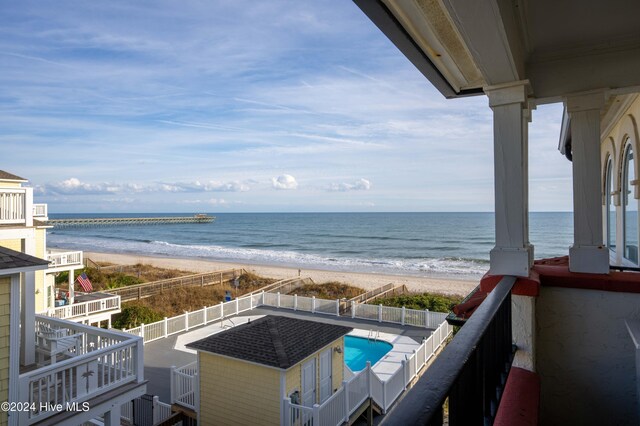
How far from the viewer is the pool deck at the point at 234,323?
9.72 meters

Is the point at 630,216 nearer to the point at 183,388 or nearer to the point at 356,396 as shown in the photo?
the point at 356,396

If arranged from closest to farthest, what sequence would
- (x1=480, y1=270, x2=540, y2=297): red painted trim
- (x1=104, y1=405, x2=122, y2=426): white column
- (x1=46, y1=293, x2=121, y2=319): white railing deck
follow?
(x1=480, y1=270, x2=540, y2=297): red painted trim < (x1=104, y1=405, x2=122, y2=426): white column < (x1=46, y1=293, x2=121, y2=319): white railing deck

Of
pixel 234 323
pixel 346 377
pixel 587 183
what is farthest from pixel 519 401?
pixel 234 323

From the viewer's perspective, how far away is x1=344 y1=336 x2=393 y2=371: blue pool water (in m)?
11.3

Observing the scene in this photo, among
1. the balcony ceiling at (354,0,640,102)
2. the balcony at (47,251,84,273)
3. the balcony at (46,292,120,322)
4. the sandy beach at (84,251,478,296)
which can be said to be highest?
the balcony ceiling at (354,0,640,102)

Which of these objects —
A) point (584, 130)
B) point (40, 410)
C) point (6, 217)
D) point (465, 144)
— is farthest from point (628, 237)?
point (465, 144)

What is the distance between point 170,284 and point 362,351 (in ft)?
40.5

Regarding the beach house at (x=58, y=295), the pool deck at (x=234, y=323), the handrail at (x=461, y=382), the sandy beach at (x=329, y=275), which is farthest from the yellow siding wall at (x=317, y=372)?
the sandy beach at (x=329, y=275)

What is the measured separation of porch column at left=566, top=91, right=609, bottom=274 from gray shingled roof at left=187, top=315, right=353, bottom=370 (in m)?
5.45

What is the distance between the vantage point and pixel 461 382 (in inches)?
31.1

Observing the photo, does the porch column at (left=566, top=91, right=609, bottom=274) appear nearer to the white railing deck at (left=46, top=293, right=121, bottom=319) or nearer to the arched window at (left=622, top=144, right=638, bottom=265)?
the arched window at (left=622, top=144, right=638, bottom=265)

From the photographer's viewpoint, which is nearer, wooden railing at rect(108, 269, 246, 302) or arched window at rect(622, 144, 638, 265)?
arched window at rect(622, 144, 638, 265)

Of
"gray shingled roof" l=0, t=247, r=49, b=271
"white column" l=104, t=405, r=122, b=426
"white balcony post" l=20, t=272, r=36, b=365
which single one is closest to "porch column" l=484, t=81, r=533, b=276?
"gray shingled roof" l=0, t=247, r=49, b=271

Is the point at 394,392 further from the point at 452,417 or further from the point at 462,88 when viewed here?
the point at 452,417
